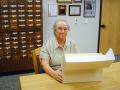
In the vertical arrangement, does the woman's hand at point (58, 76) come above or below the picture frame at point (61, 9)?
below

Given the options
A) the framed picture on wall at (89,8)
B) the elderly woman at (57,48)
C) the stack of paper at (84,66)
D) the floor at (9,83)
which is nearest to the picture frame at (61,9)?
the framed picture on wall at (89,8)

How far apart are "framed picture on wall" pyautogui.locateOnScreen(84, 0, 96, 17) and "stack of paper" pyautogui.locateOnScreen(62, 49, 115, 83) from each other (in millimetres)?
2878

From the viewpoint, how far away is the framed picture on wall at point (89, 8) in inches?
172

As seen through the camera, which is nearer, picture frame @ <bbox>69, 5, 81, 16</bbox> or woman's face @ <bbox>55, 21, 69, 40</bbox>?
woman's face @ <bbox>55, 21, 69, 40</bbox>

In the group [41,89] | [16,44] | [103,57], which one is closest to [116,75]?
[103,57]

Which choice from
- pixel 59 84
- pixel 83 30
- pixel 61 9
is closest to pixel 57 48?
pixel 59 84

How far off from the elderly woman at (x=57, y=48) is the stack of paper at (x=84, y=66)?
419mm

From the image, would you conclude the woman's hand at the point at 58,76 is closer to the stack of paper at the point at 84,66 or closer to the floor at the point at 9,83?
the stack of paper at the point at 84,66

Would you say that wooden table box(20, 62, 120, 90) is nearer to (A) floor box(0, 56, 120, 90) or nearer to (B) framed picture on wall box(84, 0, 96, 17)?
(A) floor box(0, 56, 120, 90)

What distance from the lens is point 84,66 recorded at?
1.52m

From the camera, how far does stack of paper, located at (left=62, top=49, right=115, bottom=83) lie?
1.48m

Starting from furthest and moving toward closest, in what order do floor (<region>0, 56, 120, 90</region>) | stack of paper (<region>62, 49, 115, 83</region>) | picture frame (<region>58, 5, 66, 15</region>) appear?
picture frame (<region>58, 5, 66, 15</region>), floor (<region>0, 56, 120, 90</region>), stack of paper (<region>62, 49, 115, 83</region>)

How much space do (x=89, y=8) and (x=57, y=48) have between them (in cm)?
256

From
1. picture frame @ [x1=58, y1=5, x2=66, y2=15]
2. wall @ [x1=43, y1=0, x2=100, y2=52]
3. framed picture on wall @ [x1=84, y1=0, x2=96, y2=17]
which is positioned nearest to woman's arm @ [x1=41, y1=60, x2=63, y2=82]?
wall @ [x1=43, y1=0, x2=100, y2=52]
